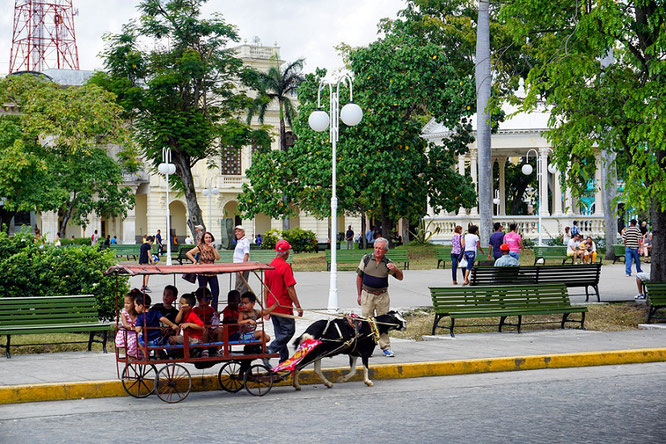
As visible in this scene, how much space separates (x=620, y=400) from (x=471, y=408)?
1671 mm

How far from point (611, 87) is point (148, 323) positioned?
1144cm

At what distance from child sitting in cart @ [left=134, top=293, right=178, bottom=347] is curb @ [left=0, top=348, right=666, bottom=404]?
2.81ft

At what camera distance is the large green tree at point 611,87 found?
16.6 metres

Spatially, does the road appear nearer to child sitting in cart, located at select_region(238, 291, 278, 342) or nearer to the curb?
the curb

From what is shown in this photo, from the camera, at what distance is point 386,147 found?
36.4 m

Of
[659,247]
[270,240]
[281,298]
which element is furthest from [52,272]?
[270,240]

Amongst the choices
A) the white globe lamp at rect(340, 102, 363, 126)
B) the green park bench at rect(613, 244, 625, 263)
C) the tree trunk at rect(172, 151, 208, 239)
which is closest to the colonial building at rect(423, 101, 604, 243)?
the green park bench at rect(613, 244, 625, 263)

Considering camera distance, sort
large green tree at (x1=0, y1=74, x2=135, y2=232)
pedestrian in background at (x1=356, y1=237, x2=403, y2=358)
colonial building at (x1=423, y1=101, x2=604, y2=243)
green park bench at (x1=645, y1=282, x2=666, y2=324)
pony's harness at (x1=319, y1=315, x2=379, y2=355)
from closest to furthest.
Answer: pony's harness at (x1=319, y1=315, x2=379, y2=355) < pedestrian in background at (x1=356, y1=237, x2=403, y2=358) < green park bench at (x1=645, y1=282, x2=666, y2=324) < large green tree at (x1=0, y1=74, x2=135, y2=232) < colonial building at (x1=423, y1=101, x2=604, y2=243)

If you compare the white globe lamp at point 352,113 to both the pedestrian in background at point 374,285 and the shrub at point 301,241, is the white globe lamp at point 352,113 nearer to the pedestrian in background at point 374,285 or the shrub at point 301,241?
the pedestrian in background at point 374,285

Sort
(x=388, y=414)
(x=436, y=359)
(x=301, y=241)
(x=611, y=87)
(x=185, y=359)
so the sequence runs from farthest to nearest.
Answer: (x=301, y=241), (x=611, y=87), (x=436, y=359), (x=185, y=359), (x=388, y=414)

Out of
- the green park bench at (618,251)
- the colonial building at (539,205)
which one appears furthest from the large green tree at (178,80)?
the green park bench at (618,251)

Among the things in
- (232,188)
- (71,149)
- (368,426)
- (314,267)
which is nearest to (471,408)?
(368,426)

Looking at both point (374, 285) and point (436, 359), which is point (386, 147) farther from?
point (436, 359)

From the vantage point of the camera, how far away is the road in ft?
26.3
